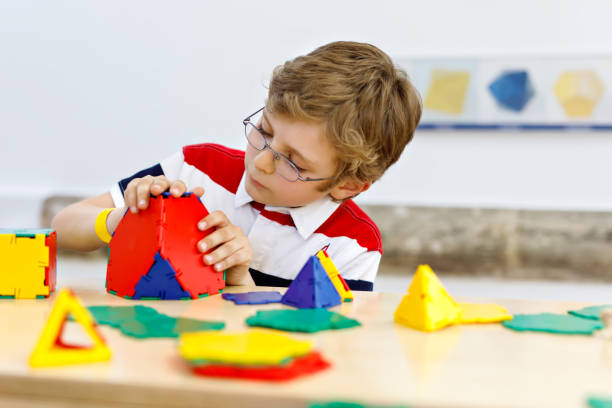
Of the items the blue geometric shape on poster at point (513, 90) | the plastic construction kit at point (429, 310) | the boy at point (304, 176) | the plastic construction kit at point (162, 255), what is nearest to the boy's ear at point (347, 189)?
the boy at point (304, 176)

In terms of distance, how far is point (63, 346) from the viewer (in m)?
0.52

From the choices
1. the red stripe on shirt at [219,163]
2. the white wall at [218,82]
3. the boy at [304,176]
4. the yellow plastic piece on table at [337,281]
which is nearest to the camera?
the yellow plastic piece on table at [337,281]

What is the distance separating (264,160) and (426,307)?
445 millimetres

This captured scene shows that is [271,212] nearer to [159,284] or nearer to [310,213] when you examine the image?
[310,213]

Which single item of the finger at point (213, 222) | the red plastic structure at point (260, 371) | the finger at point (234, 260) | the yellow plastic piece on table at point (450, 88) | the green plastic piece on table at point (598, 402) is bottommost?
the finger at point (234, 260)

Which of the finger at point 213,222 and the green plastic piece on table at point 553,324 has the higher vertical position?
the finger at point 213,222

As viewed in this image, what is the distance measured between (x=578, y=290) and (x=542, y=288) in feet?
0.45

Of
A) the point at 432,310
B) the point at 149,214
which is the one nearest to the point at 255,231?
the point at 149,214

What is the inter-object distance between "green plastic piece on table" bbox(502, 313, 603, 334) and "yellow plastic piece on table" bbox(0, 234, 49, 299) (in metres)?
0.58

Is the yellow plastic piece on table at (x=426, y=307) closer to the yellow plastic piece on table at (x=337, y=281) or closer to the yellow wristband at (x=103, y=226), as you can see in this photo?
the yellow plastic piece on table at (x=337, y=281)

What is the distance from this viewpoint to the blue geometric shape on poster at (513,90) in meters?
2.29

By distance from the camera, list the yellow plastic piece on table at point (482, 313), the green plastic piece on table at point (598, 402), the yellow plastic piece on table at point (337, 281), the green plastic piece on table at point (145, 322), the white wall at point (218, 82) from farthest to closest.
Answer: the white wall at point (218, 82), the yellow plastic piece on table at point (337, 281), the yellow plastic piece on table at point (482, 313), the green plastic piece on table at point (145, 322), the green plastic piece on table at point (598, 402)

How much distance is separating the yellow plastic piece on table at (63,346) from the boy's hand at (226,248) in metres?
0.32

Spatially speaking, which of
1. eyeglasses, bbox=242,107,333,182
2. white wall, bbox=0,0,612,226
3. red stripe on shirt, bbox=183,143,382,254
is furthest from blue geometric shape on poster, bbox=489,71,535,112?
eyeglasses, bbox=242,107,333,182
